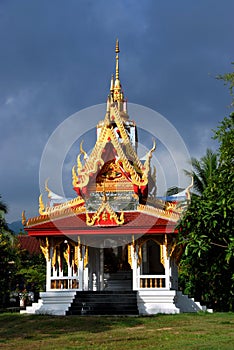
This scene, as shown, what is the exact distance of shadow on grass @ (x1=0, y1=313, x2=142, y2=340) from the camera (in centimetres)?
1201

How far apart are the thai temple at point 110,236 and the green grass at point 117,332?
1359 millimetres

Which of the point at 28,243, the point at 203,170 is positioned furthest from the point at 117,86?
the point at 28,243

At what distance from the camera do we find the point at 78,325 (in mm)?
13195

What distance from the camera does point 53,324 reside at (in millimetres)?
13422

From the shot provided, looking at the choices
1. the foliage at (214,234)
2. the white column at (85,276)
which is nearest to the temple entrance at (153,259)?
the white column at (85,276)

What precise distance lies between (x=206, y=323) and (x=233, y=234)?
7.09 metres

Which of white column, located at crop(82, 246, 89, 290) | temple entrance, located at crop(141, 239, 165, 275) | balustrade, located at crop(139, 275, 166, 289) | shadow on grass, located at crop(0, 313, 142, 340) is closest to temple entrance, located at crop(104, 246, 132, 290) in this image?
temple entrance, located at crop(141, 239, 165, 275)

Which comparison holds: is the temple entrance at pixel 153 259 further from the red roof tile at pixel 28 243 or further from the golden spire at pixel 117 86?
the red roof tile at pixel 28 243

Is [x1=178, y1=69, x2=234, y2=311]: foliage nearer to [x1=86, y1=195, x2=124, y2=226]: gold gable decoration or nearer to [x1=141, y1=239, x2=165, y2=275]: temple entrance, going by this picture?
[x1=86, y1=195, x2=124, y2=226]: gold gable decoration

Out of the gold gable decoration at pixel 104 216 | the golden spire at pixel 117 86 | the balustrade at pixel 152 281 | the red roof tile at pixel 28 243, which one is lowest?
the balustrade at pixel 152 281

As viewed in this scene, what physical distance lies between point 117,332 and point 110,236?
627cm

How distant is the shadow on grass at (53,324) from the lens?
39.4ft

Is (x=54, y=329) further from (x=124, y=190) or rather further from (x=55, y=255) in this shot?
(x=124, y=190)

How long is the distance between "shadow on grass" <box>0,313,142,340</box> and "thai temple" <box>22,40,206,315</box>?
4.77ft
